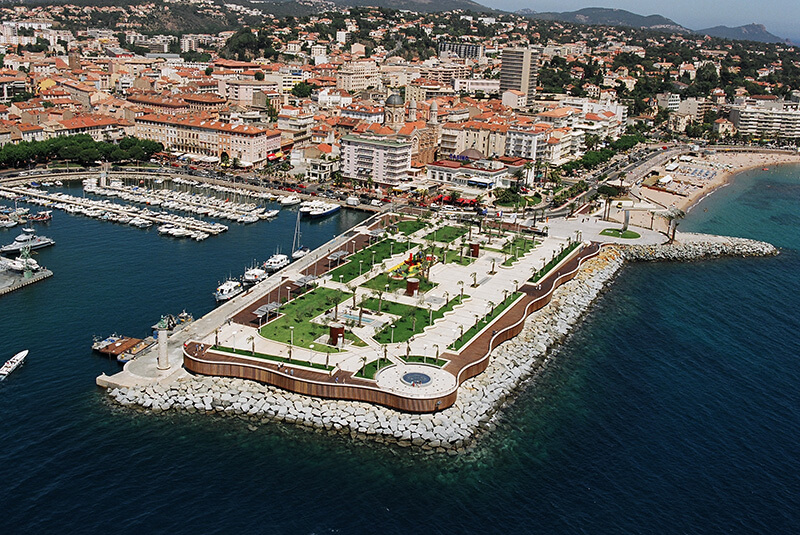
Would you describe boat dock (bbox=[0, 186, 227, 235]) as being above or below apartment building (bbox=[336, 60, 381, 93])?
below

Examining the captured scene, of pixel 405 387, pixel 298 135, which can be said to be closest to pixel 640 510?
pixel 405 387

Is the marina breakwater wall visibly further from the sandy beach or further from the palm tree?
the sandy beach

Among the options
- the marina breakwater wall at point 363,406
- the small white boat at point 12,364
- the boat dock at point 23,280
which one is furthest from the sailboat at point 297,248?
the small white boat at point 12,364

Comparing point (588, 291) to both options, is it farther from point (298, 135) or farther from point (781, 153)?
point (781, 153)

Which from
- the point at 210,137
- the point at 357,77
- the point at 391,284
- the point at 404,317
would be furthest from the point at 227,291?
the point at 357,77

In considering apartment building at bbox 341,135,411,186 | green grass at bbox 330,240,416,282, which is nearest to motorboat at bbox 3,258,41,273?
green grass at bbox 330,240,416,282

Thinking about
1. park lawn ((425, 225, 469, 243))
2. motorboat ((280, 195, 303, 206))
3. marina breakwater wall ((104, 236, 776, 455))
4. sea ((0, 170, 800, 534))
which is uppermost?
park lawn ((425, 225, 469, 243))
